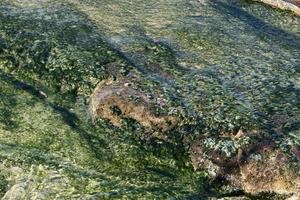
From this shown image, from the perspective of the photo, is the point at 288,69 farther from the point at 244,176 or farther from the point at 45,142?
the point at 45,142

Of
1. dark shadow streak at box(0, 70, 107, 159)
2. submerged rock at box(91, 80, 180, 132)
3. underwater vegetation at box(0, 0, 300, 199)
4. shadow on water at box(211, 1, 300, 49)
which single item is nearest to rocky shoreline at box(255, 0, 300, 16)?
shadow on water at box(211, 1, 300, 49)

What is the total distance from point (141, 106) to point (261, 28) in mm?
26406

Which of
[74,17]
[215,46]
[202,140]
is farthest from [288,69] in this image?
[74,17]

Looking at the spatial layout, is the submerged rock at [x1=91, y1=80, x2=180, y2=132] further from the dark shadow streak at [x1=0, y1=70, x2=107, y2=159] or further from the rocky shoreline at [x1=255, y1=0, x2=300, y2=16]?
the rocky shoreline at [x1=255, y1=0, x2=300, y2=16]

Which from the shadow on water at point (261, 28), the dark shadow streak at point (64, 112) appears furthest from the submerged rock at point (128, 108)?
the shadow on water at point (261, 28)

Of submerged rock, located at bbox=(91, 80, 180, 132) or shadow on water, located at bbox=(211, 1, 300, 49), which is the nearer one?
submerged rock, located at bbox=(91, 80, 180, 132)

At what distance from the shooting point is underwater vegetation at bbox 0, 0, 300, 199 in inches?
1247

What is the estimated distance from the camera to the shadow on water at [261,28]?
54594 millimetres

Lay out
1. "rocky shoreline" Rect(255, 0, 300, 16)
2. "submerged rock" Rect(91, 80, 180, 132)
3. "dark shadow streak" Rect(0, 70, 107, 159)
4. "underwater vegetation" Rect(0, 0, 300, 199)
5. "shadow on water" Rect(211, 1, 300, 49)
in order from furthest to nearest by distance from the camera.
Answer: "rocky shoreline" Rect(255, 0, 300, 16) < "shadow on water" Rect(211, 1, 300, 49) < "submerged rock" Rect(91, 80, 180, 132) < "dark shadow streak" Rect(0, 70, 107, 159) < "underwater vegetation" Rect(0, 0, 300, 199)

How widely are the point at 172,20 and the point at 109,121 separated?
65.5 feet

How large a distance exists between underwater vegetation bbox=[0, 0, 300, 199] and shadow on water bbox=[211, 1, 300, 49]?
71 cm

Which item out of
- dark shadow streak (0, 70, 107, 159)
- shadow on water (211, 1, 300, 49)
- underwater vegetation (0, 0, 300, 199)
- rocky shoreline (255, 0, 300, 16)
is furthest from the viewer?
rocky shoreline (255, 0, 300, 16)

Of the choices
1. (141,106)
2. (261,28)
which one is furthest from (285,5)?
(141,106)

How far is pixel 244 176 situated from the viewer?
1287 inches
